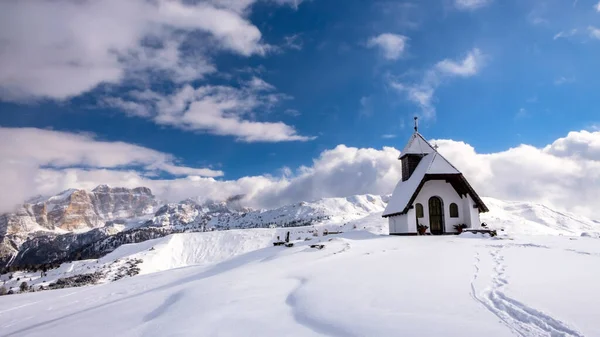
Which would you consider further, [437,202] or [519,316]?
[437,202]

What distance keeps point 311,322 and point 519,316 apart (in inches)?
152

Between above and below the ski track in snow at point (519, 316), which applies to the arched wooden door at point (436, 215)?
above

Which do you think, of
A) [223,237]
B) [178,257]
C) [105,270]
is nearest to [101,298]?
[105,270]

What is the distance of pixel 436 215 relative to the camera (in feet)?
99.7

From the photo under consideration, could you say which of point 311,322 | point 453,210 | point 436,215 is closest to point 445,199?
point 453,210

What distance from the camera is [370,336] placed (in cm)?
596

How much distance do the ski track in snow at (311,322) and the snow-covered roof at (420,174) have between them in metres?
22.0

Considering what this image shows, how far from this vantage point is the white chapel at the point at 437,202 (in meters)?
29.1

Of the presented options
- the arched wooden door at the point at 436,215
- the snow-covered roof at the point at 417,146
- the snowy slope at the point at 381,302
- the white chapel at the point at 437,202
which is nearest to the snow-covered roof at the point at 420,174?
the white chapel at the point at 437,202

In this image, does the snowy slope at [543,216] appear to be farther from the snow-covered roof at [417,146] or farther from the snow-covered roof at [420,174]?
the snow-covered roof at [420,174]

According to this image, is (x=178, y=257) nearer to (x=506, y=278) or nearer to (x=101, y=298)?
(x=101, y=298)

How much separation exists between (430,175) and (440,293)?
22.1m

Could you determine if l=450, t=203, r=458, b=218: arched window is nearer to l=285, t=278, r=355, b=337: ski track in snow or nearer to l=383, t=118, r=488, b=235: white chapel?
l=383, t=118, r=488, b=235: white chapel

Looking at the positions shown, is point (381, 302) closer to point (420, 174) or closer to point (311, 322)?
point (311, 322)
